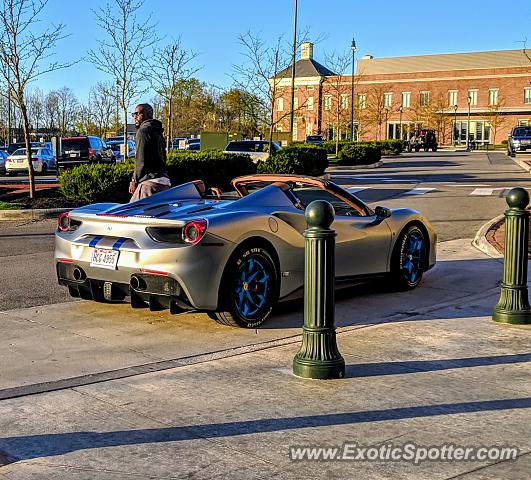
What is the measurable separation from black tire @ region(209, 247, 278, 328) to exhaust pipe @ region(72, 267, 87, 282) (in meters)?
1.20

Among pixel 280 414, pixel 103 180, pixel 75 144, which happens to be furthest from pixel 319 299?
pixel 75 144

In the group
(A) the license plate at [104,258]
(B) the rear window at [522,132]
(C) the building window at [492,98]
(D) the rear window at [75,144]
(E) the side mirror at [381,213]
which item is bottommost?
(A) the license plate at [104,258]

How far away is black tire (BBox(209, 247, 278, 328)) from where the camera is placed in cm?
655

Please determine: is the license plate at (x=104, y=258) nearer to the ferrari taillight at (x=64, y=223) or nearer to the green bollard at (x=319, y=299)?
the ferrari taillight at (x=64, y=223)

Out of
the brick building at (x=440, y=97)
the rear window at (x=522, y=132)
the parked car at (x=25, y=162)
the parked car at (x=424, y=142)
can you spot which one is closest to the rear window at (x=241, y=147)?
the parked car at (x=25, y=162)

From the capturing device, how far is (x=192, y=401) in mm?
4875

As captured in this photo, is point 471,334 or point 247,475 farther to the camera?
point 471,334

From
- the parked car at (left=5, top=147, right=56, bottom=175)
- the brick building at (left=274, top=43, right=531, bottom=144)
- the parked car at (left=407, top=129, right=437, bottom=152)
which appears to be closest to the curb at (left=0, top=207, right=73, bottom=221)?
the parked car at (left=5, top=147, right=56, bottom=175)

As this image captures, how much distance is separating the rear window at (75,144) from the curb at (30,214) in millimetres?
19604

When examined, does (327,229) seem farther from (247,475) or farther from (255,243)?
(247,475)

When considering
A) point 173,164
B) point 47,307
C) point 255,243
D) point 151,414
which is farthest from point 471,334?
point 173,164

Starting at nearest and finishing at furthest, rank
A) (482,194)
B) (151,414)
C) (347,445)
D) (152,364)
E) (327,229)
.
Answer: (347,445), (151,414), (327,229), (152,364), (482,194)

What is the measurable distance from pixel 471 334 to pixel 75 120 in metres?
76.0

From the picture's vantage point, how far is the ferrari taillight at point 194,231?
250 inches
